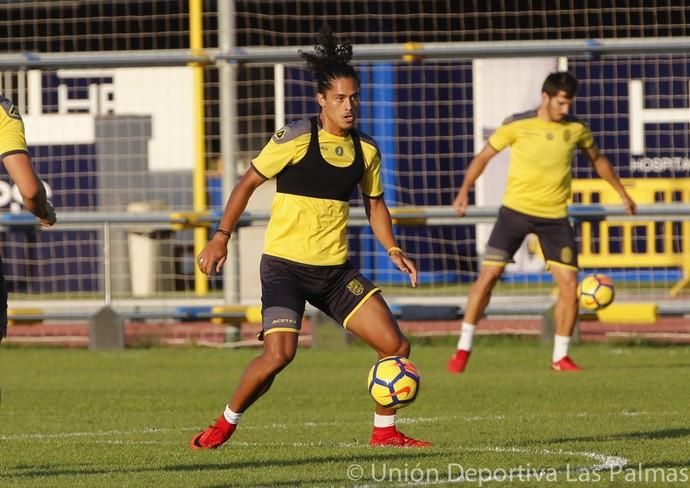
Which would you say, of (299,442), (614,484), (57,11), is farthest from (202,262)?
(57,11)

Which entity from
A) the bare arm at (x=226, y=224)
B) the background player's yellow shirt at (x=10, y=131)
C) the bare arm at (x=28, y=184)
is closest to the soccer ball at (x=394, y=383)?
the bare arm at (x=226, y=224)

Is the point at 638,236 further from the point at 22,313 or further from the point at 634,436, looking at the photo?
the point at 634,436

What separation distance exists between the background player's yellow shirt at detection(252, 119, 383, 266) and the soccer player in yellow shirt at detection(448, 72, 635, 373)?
15.0 feet

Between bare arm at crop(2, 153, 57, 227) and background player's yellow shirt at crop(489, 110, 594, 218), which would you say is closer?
bare arm at crop(2, 153, 57, 227)

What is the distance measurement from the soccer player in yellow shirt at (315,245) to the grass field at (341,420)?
297 mm

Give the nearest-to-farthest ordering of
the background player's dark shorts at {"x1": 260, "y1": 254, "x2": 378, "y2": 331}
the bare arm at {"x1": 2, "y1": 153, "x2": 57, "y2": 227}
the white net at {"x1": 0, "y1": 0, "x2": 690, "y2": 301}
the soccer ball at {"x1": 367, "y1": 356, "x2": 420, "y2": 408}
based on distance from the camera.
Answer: the bare arm at {"x1": 2, "y1": 153, "x2": 57, "y2": 227} < the soccer ball at {"x1": 367, "y1": 356, "x2": 420, "y2": 408} < the background player's dark shorts at {"x1": 260, "y1": 254, "x2": 378, "y2": 331} < the white net at {"x1": 0, "y1": 0, "x2": 690, "y2": 301}

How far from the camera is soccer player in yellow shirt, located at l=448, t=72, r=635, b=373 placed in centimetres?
1262

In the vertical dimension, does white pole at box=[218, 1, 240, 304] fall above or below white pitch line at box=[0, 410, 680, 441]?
above

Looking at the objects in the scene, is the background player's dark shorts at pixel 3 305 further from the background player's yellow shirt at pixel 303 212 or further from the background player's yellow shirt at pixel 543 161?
the background player's yellow shirt at pixel 543 161

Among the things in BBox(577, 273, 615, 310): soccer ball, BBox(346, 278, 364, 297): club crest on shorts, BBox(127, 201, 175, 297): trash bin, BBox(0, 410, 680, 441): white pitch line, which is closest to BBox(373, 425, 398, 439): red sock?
BBox(346, 278, 364, 297): club crest on shorts

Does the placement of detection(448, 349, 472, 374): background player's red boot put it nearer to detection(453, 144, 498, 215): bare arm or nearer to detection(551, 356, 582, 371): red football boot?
detection(551, 356, 582, 371): red football boot

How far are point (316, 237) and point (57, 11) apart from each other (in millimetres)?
14571

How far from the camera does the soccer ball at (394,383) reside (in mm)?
7641

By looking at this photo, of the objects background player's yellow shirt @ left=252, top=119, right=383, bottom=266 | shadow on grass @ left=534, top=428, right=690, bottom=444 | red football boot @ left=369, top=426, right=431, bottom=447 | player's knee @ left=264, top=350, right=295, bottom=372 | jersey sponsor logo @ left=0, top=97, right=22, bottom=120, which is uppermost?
jersey sponsor logo @ left=0, top=97, right=22, bottom=120
